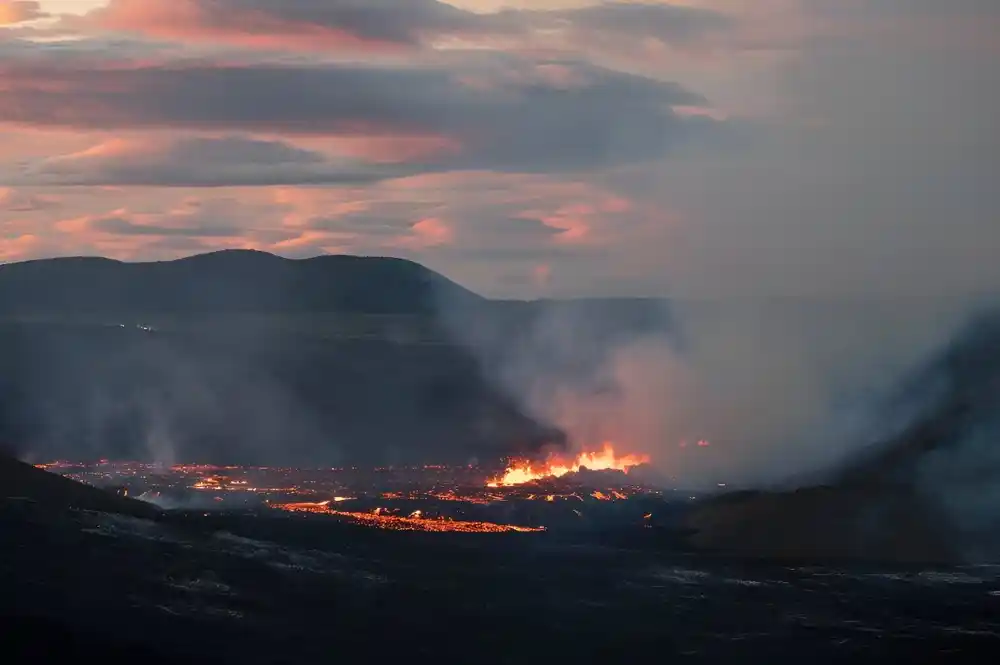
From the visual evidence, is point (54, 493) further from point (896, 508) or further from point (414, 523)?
point (896, 508)

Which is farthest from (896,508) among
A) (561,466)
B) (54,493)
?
(54,493)

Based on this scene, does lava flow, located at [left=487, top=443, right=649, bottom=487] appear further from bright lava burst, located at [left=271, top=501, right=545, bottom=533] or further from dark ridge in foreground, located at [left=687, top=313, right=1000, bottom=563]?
dark ridge in foreground, located at [left=687, top=313, right=1000, bottom=563]

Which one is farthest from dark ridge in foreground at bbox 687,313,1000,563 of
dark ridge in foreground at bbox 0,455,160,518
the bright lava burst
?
dark ridge in foreground at bbox 0,455,160,518

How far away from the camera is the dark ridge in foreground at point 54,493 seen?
45.0 metres

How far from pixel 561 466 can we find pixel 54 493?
3386 centimetres

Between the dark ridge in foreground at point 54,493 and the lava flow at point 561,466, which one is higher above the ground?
the lava flow at point 561,466

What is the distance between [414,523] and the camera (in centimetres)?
5403

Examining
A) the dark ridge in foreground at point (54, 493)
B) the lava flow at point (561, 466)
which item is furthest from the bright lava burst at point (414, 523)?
the lava flow at point (561, 466)

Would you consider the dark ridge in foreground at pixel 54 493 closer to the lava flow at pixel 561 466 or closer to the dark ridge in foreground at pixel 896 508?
the dark ridge in foreground at pixel 896 508

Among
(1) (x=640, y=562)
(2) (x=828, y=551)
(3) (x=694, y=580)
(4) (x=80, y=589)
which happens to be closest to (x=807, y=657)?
(3) (x=694, y=580)

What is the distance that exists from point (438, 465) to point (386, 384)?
36542 mm

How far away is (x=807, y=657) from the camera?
34.8 m

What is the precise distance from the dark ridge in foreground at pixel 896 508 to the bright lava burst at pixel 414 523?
7.30 m

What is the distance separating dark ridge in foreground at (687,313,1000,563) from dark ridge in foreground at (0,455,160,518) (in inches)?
786
